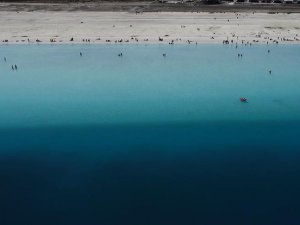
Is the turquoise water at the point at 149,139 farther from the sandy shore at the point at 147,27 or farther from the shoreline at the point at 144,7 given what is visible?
the shoreline at the point at 144,7

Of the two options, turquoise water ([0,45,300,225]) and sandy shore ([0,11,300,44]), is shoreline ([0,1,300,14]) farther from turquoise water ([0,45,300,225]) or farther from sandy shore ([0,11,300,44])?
turquoise water ([0,45,300,225])

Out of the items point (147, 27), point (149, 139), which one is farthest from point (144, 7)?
point (149, 139)

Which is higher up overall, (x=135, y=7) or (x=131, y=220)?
(x=135, y=7)

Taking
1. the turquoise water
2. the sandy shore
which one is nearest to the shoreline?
the sandy shore

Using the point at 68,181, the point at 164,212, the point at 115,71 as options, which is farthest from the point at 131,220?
the point at 115,71

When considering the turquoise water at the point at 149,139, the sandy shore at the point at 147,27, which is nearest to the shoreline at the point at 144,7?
the sandy shore at the point at 147,27

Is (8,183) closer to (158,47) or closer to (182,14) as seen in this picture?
(158,47)
